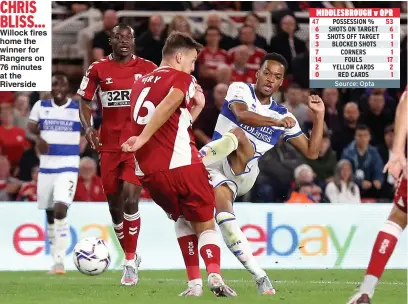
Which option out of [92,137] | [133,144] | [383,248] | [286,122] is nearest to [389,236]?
[383,248]

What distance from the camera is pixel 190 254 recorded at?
960 cm

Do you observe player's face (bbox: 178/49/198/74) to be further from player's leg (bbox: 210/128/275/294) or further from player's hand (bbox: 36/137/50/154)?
player's hand (bbox: 36/137/50/154)

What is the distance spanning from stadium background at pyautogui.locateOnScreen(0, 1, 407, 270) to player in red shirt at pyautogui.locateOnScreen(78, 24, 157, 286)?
8.93ft

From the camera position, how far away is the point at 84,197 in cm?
1571

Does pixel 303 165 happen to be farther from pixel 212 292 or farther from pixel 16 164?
pixel 212 292

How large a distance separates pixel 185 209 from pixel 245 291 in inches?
51.5

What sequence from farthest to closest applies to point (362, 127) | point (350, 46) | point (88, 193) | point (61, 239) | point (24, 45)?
point (362, 127), point (88, 193), point (61, 239), point (350, 46), point (24, 45)

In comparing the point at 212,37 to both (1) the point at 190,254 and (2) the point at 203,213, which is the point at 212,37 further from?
(2) the point at 203,213

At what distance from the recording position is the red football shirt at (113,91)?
38.7 ft

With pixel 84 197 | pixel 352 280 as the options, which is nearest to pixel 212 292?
pixel 352 280

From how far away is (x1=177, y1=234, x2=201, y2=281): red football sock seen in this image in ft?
31.5

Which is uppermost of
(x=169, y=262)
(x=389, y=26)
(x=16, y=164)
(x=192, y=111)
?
(x=389, y=26)

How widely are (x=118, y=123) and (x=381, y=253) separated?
4311 mm

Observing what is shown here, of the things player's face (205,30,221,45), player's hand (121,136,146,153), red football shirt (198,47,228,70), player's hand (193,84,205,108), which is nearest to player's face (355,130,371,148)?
red football shirt (198,47,228,70)
